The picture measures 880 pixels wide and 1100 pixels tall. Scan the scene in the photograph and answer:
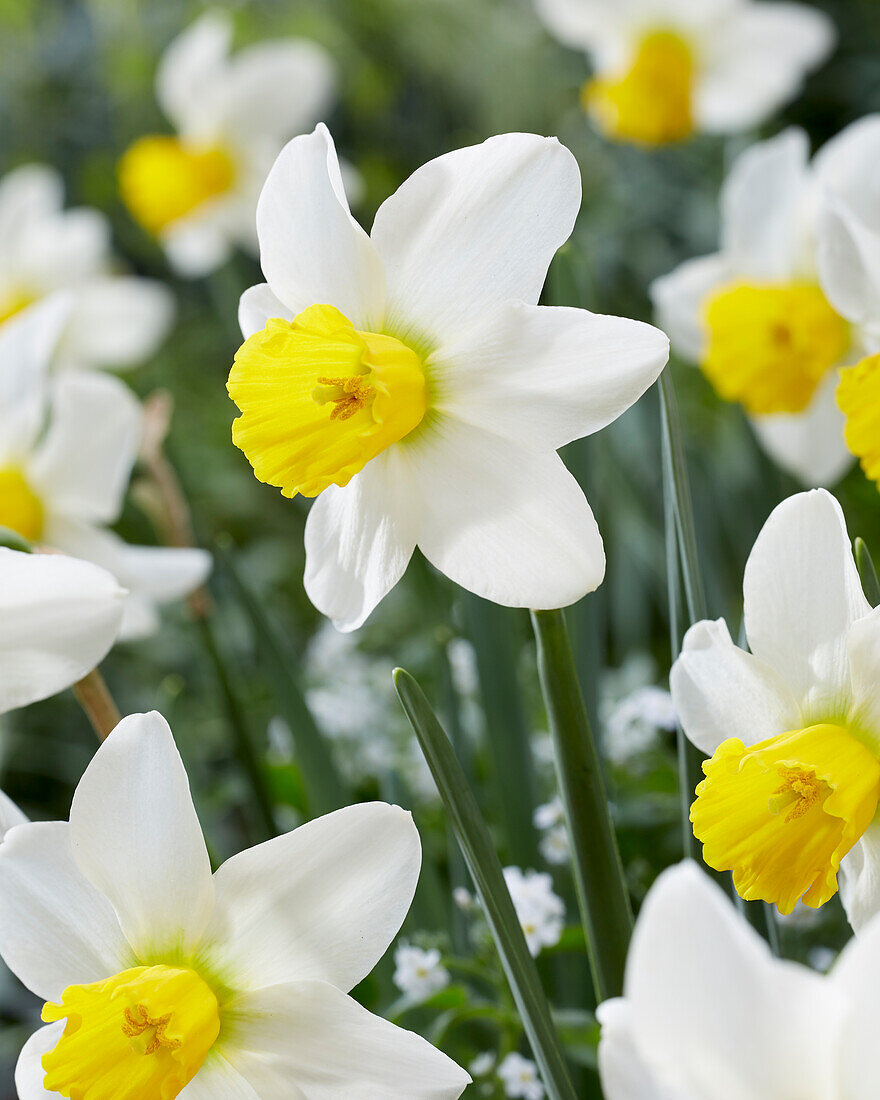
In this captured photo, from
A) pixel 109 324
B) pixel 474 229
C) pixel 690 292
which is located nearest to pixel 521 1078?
pixel 474 229

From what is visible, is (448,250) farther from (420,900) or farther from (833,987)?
(420,900)

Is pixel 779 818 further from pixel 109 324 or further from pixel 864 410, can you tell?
pixel 109 324

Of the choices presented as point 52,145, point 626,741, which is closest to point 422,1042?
point 626,741

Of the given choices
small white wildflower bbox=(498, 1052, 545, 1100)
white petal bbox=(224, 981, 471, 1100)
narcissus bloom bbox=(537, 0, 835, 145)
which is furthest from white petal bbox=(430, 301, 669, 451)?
narcissus bloom bbox=(537, 0, 835, 145)

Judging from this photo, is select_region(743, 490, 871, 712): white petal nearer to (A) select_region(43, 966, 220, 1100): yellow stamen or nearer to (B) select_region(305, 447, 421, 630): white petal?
(B) select_region(305, 447, 421, 630): white petal

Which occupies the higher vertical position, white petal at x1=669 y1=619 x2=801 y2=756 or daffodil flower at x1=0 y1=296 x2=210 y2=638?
white petal at x1=669 y1=619 x2=801 y2=756

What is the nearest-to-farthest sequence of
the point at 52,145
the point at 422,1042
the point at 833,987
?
the point at 833,987 → the point at 422,1042 → the point at 52,145

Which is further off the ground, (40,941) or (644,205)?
(40,941)
